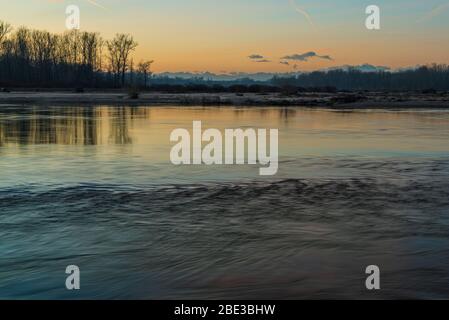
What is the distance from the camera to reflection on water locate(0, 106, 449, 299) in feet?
22.0

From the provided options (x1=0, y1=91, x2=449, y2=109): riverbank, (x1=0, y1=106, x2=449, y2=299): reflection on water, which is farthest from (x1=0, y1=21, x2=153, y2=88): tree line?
(x1=0, y1=106, x2=449, y2=299): reflection on water

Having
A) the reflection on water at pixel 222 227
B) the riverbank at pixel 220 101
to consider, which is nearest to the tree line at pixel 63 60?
the riverbank at pixel 220 101

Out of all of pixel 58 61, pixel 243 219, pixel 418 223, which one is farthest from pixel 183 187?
pixel 58 61

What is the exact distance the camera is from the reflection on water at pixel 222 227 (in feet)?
22.0

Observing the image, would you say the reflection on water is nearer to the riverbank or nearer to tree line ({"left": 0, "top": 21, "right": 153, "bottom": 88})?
the riverbank

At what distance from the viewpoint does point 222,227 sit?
29.9ft

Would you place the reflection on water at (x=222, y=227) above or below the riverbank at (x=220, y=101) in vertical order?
below

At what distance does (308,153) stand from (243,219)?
9499mm

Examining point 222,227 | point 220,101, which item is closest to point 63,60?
point 220,101

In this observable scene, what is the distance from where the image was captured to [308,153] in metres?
18.7

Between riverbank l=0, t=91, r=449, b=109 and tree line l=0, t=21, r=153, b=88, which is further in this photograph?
tree line l=0, t=21, r=153, b=88

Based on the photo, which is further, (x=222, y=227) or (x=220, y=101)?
(x=220, y=101)

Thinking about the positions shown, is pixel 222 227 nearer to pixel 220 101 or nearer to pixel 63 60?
pixel 220 101

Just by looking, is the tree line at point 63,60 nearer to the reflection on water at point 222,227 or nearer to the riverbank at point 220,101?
the riverbank at point 220,101
